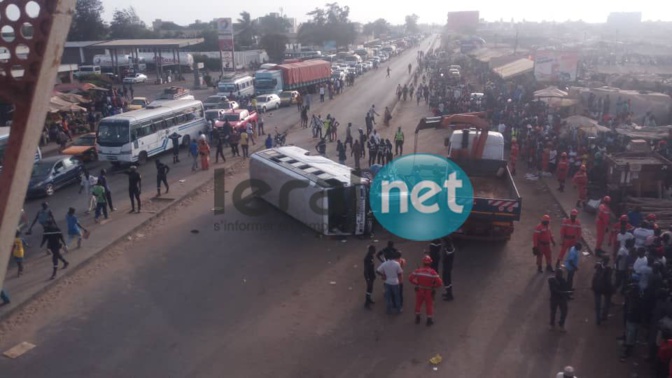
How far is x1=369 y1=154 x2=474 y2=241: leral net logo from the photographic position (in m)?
12.7

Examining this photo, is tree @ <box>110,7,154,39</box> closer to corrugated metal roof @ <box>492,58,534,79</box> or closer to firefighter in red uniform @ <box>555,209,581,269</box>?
corrugated metal roof @ <box>492,58,534,79</box>

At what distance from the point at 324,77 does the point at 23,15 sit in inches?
1797

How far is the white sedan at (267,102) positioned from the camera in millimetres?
36219

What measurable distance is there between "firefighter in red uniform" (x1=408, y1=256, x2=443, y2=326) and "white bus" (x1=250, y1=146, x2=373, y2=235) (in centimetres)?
423

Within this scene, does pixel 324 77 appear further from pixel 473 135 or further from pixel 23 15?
pixel 23 15

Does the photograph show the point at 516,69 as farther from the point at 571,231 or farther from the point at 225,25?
the point at 571,231

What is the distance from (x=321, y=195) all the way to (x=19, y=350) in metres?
6.95

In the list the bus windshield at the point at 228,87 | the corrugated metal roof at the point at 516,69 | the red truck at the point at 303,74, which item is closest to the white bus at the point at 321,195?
the bus windshield at the point at 228,87

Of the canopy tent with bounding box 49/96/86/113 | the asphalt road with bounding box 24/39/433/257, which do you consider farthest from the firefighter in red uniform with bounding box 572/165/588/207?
the canopy tent with bounding box 49/96/86/113

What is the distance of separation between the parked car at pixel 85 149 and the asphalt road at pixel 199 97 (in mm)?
409

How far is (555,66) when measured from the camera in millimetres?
34125

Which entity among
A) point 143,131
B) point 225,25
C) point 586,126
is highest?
point 225,25

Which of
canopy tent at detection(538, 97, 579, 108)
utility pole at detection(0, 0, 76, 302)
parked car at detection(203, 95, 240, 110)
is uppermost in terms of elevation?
utility pole at detection(0, 0, 76, 302)

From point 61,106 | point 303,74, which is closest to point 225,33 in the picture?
point 303,74
